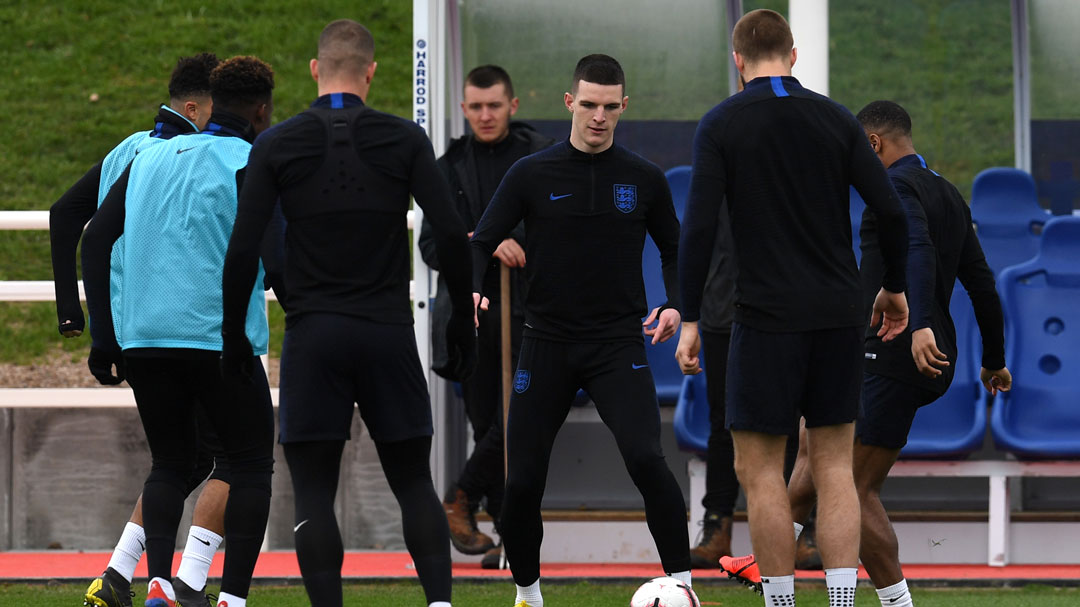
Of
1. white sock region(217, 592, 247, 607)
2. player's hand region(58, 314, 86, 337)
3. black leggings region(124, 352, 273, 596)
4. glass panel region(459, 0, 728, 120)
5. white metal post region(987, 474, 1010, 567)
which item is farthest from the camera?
glass panel region(459, 0, 728, 120)

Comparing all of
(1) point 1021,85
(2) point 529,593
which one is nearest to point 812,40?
(1) point 1021,85

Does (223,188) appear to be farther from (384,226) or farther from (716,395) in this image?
(716,395)

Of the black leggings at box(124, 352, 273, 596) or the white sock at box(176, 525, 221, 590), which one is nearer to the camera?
the black leggings at box(124, 352, 273, 596)

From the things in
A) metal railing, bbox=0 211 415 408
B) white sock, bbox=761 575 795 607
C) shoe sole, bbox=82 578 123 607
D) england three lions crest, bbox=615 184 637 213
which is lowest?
shoe sole, bbox=82 578 123 607

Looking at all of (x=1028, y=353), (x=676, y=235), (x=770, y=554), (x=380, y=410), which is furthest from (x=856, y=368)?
(x=1028, y=353)

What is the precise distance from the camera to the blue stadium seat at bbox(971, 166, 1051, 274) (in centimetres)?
808

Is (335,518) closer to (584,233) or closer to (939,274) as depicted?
(584,233)

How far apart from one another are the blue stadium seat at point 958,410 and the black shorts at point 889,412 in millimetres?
1857

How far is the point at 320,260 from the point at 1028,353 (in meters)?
4.51

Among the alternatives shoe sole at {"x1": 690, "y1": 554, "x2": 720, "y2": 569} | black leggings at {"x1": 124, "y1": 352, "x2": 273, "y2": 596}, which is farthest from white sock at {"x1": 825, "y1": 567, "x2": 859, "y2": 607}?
shoe sole at {"x1": 690, "y1": 554, "x2": 720, "y2": 569}

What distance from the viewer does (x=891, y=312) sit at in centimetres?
504

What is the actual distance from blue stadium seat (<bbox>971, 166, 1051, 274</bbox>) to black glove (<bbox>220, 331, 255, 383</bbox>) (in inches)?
191

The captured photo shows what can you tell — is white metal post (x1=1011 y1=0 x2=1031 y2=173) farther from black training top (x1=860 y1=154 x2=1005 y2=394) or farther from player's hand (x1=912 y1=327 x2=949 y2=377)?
player's hand (x1=912 y1=327 x2=949 y2=377)

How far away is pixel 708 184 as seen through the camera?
4.76 m
